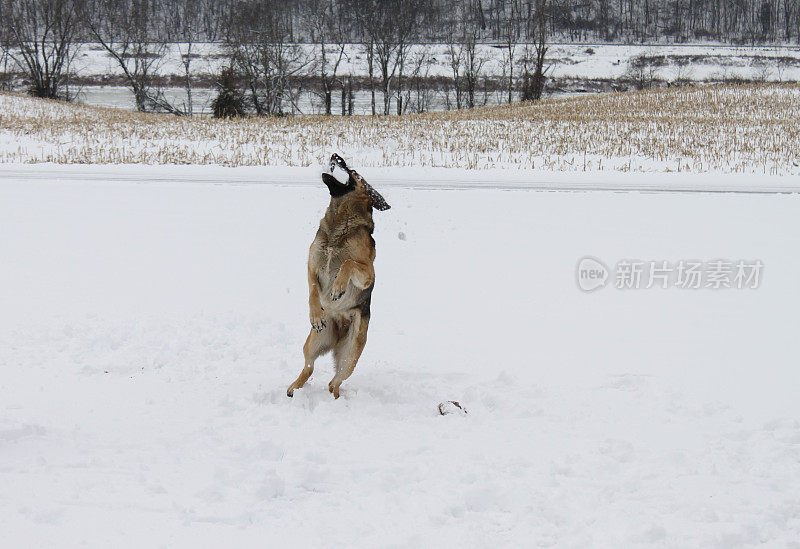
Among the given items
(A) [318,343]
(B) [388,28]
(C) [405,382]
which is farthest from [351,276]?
(B) [388,28]

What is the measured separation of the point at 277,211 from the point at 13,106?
27.6 metres

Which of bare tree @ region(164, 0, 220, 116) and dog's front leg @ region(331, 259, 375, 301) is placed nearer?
dog's front leg @ region(331, 259, 375, 301)

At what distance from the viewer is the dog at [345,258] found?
14.5ft

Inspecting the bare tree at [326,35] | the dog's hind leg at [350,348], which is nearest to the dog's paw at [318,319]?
the dog's hind leg at [350,348]

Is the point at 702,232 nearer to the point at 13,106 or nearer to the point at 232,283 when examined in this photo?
the point at 232,283

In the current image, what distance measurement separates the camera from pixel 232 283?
28.3 feet

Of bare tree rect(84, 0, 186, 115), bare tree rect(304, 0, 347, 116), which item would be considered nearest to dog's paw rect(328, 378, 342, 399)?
bare tree rect(84, 0, 186, 115)

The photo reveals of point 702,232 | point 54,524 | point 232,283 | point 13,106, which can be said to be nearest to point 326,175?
point 54,524

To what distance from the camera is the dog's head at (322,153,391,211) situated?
4363 millimetres

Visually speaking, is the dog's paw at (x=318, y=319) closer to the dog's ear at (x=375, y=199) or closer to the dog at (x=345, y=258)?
the dog at (x=345, y=258)

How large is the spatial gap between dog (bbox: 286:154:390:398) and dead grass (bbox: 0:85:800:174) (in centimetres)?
1241

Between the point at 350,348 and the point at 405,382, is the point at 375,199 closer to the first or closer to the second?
the point at 350,348

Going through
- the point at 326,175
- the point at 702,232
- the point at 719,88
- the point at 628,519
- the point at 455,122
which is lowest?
the point at 628,519

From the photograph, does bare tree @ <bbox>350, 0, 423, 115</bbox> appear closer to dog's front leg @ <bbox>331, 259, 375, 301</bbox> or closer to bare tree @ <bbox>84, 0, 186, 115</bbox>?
bare tree @ <bbox>84, 0, 186, 115</bbox>
